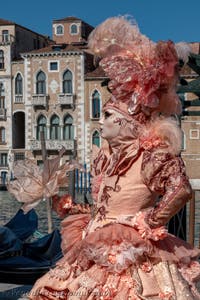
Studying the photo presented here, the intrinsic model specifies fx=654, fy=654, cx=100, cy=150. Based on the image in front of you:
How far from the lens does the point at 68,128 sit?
89.9 ft

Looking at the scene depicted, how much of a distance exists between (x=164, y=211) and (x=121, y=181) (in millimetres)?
261

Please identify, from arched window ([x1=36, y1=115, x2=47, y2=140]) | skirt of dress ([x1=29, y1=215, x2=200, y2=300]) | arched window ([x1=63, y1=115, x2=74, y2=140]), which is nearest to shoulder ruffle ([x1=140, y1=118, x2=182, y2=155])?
skirt of dress ([x1=29, y1=215, x2=200, y2=300])

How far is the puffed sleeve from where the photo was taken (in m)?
2.38

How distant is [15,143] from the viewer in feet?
92.1

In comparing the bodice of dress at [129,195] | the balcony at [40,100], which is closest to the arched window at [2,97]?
the balcony at [40,100]

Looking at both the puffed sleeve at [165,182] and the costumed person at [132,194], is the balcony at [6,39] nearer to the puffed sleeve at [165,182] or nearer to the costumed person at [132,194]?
the costumed person at [132,194]

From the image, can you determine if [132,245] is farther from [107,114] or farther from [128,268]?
[107,114]

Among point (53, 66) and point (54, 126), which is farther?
point (54, 126)

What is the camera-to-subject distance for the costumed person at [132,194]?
242cm

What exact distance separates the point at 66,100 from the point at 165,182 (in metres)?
24.7

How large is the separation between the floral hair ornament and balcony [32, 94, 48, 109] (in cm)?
2464

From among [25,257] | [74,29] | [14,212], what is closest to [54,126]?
[74,29]

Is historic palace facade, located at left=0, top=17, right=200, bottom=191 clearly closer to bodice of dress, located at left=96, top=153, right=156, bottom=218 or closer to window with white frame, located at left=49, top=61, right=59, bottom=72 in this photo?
window with white frame, located at left=49, top=61, right=59, bottom=72

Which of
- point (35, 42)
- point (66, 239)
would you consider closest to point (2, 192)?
point (35, 42)
